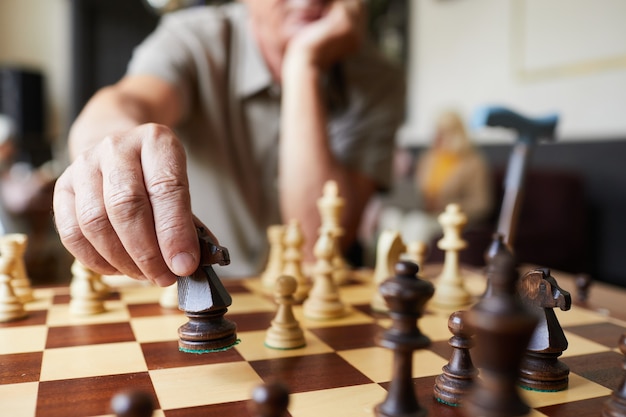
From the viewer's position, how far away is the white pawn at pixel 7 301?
107cm

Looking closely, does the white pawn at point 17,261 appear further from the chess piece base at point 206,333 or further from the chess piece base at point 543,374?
the chess piece base at point 543,374

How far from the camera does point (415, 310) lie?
0.61 metres

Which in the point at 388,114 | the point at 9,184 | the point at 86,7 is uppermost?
the point at 86,7

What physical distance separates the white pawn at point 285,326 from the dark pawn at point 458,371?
0.88ft

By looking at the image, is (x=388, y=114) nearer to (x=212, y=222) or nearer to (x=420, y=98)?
(x=212, y=222)

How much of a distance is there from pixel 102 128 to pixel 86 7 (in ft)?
19.3

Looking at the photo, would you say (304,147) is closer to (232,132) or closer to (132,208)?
(232,132)

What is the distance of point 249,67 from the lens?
201cm

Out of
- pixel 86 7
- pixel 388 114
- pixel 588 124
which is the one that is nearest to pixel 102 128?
pixel 388 114

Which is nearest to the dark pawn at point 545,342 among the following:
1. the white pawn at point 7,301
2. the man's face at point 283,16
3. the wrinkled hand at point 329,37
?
the white pawn at point 7,301

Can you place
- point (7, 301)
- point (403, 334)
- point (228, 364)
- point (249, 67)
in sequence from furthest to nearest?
point (249, 67) < point (7, 301) < point (228, 364) < point (403, 334)

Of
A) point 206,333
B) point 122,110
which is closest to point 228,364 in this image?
point 206,333

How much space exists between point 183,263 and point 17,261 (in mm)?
614

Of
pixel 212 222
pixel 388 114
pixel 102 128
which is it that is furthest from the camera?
pixel 388 114
